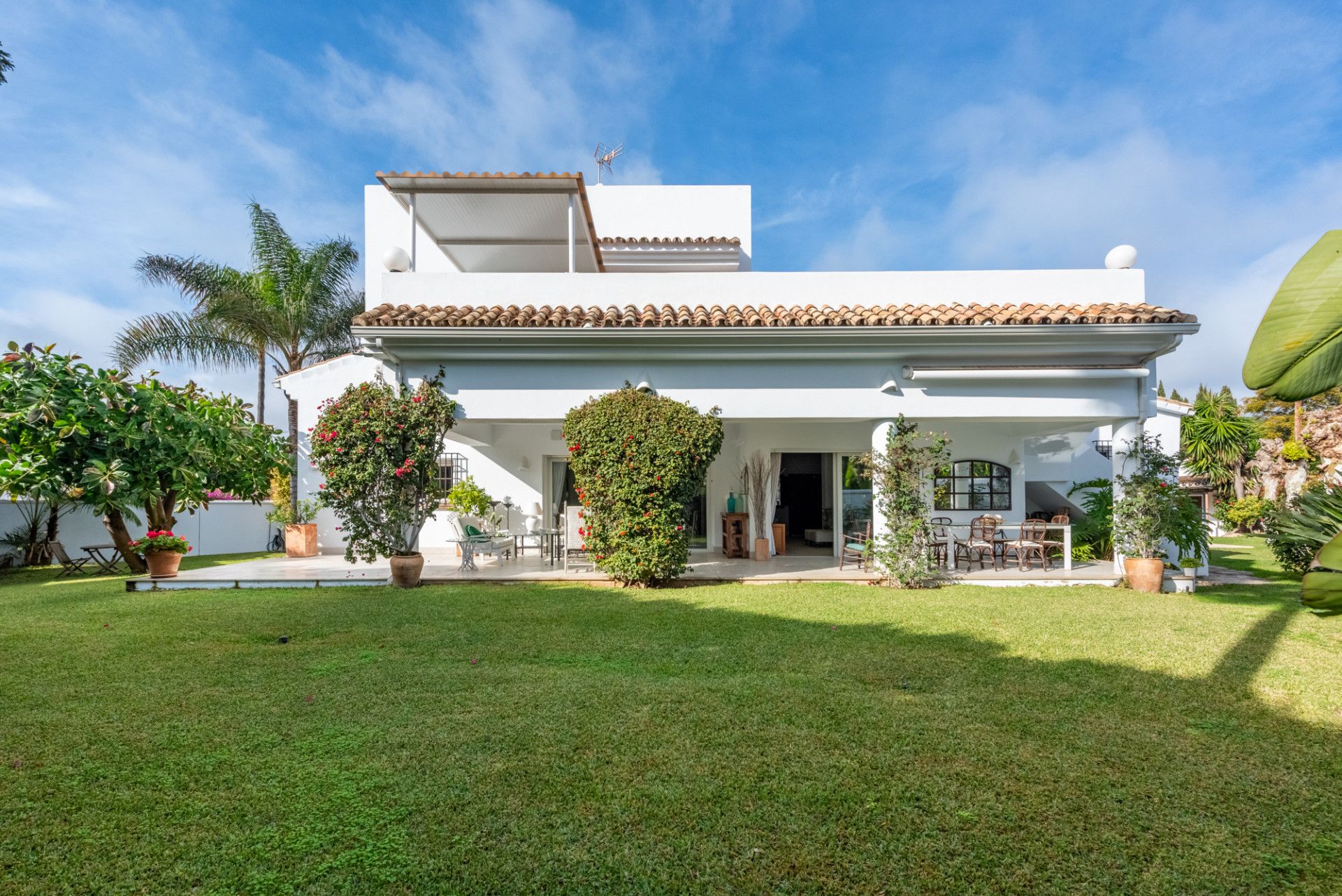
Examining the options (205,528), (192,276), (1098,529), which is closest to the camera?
(1098,529)

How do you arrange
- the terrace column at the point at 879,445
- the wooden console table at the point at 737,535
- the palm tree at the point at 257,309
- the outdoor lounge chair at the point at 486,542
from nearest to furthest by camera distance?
the terrace column at the point at 879,445 < the outdoor lounge chair at the point at 486,542 < the wooden console table at the point at 737,535 < the palm tree at the point at 257,309

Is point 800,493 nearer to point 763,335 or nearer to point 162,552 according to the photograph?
point 763,335

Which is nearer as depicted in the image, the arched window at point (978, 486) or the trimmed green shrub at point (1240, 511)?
the arched window at point (978, 486)

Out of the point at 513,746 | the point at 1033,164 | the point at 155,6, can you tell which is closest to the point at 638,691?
the point at 513,746

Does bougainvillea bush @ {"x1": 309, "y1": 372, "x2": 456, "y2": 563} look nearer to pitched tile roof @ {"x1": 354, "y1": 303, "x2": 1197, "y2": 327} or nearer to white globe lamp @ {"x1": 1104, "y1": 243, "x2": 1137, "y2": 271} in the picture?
pitched tile roof @ {"x1": 354, "y1": 303, "x2": 1197, "y2": 327}

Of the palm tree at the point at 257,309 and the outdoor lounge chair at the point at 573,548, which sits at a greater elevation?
the palm tree at the point at 257,309

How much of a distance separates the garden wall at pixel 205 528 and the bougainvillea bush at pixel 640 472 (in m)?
11.1

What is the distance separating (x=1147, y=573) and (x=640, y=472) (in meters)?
7.68

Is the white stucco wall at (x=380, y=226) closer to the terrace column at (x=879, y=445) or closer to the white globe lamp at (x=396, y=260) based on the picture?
the white globe lamp at (x=396, y=260)

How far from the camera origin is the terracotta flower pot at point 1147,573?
9.03 metres

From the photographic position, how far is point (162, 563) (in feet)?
32.8

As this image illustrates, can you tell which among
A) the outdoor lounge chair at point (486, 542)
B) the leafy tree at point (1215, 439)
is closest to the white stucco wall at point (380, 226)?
the outdoor lounge chair at point (486, 542)

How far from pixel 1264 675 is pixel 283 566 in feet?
44.9

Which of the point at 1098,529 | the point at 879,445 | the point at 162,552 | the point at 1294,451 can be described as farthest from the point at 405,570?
the point at 1294,451
